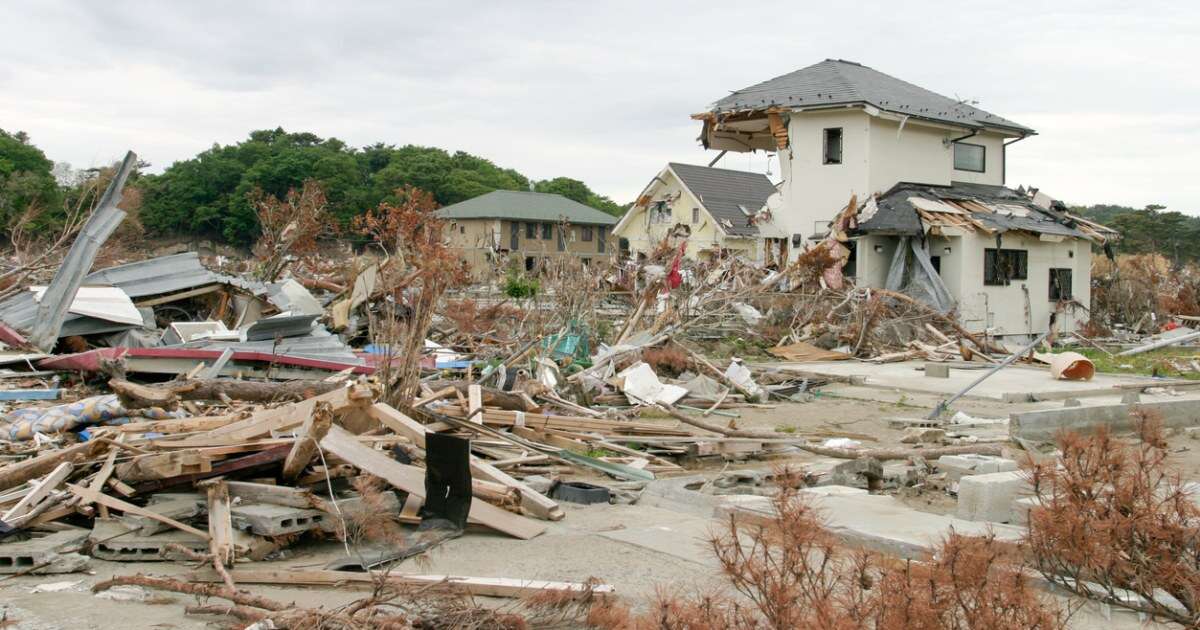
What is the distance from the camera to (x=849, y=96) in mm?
26656

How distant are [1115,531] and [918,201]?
22.5 meters

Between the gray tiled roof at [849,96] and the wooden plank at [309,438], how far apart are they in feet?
73.6

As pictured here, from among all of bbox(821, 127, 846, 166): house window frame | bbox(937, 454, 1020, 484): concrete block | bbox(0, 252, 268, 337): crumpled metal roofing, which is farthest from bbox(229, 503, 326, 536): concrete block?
bbox(821, 127, 846, 166): house window frame

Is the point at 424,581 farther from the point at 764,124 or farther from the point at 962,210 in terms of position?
the point at 764,124

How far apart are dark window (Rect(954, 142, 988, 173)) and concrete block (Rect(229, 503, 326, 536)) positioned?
26.7 metres

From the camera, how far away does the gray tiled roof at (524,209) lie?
58531mm

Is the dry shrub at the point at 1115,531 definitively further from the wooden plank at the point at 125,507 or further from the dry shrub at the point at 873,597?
the wooden plank at the point at 125,507

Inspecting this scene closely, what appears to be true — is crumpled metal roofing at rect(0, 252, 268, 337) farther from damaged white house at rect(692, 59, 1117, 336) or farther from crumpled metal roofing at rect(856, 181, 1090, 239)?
damaged white house at rect(692, 59, 1117, 336)

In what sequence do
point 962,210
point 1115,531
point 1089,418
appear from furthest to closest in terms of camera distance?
point 962,210 < point 1089,418 < point 1115,531

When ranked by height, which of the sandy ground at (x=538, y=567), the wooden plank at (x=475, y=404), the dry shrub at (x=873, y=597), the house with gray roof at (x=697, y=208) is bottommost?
the sandy ground at (x=538, y=567)

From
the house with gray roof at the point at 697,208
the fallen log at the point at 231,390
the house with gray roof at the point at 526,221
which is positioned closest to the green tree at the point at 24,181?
the fallen log at the point at 231,390

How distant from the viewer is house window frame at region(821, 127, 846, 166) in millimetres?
27078

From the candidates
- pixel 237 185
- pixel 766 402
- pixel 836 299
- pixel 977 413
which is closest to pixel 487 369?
pixel 766 402

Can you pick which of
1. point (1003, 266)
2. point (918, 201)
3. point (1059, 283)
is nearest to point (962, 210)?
point (918, 201)
